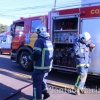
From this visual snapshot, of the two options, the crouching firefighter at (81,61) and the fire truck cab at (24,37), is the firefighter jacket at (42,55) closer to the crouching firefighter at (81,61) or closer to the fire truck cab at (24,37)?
the crouching firefighter at (81,61)

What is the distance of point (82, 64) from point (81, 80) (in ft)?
1.54

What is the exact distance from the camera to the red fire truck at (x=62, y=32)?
6949 millimetres

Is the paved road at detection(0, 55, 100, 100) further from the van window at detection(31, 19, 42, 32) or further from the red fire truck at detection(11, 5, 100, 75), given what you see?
the van window at detection(31, 19, 42, 32)

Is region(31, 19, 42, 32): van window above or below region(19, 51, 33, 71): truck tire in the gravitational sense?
above

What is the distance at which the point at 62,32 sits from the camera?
8188mm

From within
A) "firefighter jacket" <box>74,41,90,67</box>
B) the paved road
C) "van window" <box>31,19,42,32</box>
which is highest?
"van window" <box>31,19,42,32</box>

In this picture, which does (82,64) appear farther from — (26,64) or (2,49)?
(2,49)

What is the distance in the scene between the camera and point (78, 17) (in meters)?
7.38

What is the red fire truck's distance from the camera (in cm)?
695

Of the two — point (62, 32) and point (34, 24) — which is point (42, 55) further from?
point (34, 24)

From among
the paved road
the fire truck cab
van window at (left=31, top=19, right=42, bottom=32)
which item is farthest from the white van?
the paved road

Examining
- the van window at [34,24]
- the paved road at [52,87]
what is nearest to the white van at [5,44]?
the van window at [34,24]

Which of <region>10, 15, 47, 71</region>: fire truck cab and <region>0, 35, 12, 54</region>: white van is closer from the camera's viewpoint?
<region>10, 15, 47, 71</region>: fire truck cab

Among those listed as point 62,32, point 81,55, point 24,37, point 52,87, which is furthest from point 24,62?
point 81,55
